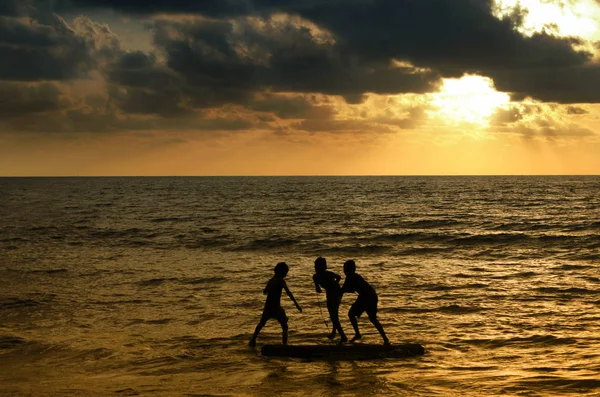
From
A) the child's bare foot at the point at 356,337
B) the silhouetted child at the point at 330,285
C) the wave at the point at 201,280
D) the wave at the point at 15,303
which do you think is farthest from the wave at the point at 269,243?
the silhouetted child at the point at 330,285

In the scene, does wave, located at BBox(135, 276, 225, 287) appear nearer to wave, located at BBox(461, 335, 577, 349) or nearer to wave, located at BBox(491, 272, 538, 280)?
wave, located at BBox(491, 272, 538, 280)

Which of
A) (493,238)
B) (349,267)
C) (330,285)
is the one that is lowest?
(493,238)

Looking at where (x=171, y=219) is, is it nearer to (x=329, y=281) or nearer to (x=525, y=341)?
(x=329, y=281)

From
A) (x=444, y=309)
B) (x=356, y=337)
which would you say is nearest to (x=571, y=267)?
(x=444, y=309)

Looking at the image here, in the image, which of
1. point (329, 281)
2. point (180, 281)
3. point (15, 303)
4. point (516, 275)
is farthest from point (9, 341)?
point (516, 275)

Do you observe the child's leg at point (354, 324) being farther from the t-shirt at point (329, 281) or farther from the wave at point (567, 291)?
the wave at point (567, 291)

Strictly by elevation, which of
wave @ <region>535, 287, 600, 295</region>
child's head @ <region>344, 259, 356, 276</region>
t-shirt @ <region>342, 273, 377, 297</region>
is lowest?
wave @ <region>535, 287, 600, 295</region>

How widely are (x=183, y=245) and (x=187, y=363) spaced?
2383cm

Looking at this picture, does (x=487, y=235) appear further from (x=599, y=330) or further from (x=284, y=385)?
(x=284, y=385)

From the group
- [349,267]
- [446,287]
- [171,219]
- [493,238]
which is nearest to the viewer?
[349,267]

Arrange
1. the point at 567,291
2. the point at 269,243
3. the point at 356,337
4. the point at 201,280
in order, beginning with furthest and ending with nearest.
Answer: the point at 269,243 → the point at 201,280 → the point at 567,291 → the point at 356,337

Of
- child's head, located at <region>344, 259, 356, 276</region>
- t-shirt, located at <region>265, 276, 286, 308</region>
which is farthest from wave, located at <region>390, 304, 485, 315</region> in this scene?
t-shirt, located at <region>265, 276, 286, 308</region>

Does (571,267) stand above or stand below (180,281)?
above

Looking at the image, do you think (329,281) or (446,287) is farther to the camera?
(446,287)
